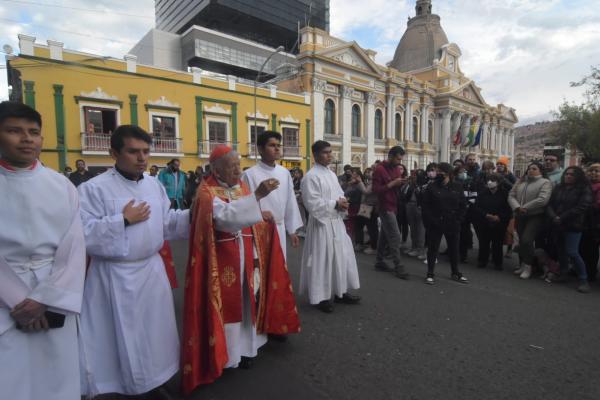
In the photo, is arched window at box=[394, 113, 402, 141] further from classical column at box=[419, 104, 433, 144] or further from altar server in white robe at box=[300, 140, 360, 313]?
altar server in white robe at box=[300, 140, 360, 313]

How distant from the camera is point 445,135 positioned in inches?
1543

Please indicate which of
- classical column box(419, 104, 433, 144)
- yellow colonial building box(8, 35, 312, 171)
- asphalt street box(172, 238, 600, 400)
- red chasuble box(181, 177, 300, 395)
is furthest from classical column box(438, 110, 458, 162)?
red chasuble box(181, 177, 300, 395)

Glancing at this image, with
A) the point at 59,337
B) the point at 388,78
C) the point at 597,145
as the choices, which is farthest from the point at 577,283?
the point at 388,78

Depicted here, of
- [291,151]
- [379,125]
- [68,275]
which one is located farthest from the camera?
[379,125]

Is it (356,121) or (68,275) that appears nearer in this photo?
(68,275)

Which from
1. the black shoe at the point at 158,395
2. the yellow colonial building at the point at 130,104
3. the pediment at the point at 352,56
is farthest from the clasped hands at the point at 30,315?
the pediment at the point at 352,56

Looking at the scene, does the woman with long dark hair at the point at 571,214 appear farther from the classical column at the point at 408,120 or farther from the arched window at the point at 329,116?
the classical column at the point at 408,120

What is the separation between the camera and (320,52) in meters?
26.1

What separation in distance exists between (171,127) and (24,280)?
19.2 m

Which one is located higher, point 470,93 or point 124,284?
point 470,93

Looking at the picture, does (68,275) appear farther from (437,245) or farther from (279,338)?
(437,245)

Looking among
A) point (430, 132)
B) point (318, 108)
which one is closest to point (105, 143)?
point (318, 108)

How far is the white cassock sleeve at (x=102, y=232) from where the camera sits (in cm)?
202

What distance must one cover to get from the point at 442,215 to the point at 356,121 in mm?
27022
